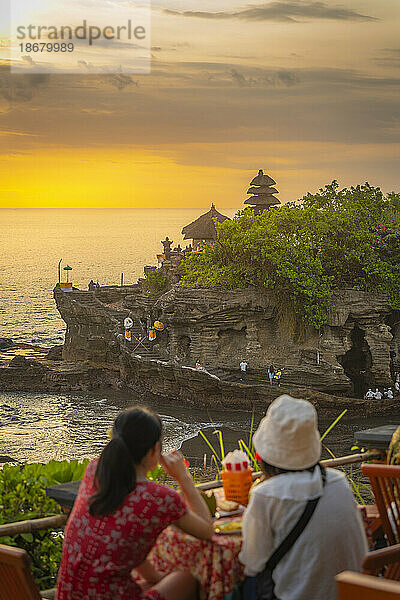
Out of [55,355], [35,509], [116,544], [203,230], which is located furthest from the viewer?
[55,355]

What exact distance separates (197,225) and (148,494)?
4546 cm

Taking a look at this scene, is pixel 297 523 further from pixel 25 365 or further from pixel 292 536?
A: pixel 25 365

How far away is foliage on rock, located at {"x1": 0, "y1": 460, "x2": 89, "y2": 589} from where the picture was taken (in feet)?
14.8

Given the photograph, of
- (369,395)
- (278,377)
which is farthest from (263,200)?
(369,395)

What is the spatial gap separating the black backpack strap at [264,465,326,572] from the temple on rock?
45845 mm

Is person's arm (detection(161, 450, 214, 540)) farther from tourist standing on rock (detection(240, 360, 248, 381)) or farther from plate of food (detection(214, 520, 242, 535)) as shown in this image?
tourist standing on rock (detection(240, 360, 248, 381))

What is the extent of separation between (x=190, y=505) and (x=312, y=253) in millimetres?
38065

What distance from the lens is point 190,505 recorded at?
3656mm

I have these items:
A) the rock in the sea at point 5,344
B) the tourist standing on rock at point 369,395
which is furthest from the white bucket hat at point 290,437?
the rock in the sea at point 5,344

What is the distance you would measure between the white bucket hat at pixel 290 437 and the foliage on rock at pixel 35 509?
5.39ft

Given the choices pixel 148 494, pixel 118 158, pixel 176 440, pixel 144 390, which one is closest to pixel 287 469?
pixel 148 494

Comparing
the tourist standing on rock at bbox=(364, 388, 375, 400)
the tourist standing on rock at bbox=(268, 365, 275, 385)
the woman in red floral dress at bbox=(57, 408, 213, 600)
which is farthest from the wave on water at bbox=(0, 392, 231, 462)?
the woman in red floral dress at bbox=(57, 408, 213, 600)

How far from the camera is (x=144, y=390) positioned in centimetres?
4447

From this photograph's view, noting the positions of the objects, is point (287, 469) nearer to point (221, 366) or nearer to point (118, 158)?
point (221, 366)
